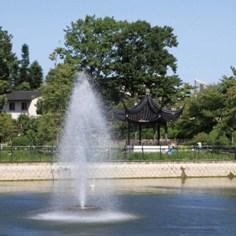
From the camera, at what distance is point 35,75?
10331 cm

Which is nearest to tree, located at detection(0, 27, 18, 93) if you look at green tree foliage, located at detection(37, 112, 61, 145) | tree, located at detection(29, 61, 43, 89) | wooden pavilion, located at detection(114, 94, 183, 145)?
tree, located at detection(29, 61, 43, 89)

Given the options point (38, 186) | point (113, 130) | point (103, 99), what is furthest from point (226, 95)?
point (38, 186)

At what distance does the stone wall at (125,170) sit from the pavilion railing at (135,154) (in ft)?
3.12

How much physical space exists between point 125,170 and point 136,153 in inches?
140

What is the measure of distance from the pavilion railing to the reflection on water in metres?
3.89

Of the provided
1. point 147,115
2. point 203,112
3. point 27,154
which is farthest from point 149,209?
point 203,112

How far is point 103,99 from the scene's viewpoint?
7494 cm

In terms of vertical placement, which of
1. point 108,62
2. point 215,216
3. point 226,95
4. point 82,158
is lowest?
point 215,216

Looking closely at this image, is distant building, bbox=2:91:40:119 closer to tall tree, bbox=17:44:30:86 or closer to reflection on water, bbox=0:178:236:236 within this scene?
tall tree, bbox=17:44:30:86

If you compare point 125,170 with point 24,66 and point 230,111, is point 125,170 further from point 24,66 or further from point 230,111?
point 24,66

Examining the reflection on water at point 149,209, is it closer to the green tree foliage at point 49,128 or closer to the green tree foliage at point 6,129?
the green tree foliage at point 49,128

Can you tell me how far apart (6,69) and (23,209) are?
63434 millimetres

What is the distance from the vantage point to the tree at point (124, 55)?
249 ft

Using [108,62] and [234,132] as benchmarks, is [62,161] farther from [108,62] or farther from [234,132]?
[108,62]
